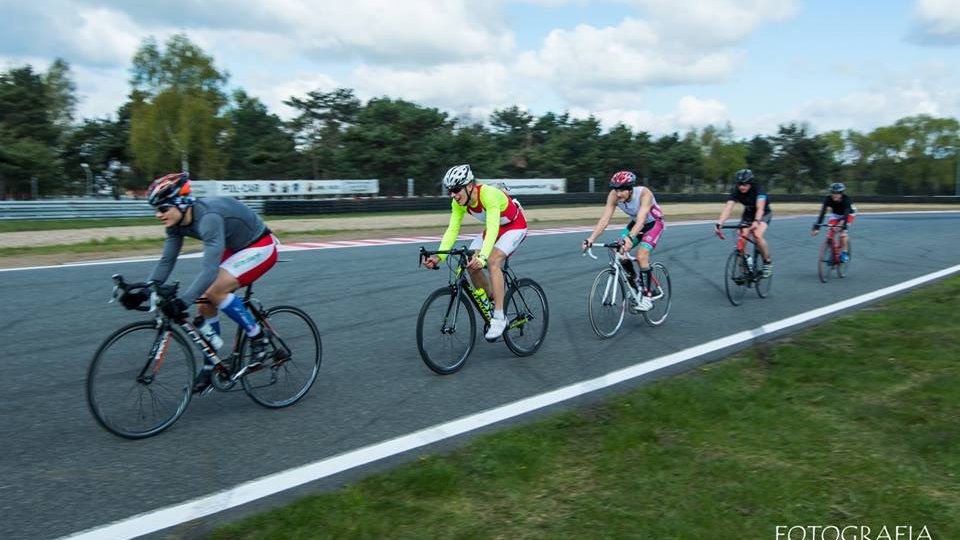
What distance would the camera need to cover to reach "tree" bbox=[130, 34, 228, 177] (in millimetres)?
60938

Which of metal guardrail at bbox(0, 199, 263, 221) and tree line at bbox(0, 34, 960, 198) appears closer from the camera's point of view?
metal guardrail at bbox(0, 199, 263, 221)

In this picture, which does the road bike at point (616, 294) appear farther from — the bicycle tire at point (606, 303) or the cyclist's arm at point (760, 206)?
→ the cyclist's arm at point (760, 206)

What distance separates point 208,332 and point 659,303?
5496 mm

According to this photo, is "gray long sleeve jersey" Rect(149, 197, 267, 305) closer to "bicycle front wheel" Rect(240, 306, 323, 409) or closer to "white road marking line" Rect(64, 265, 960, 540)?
"bicycle front wheel" Rect(240, 306, 323, 409)

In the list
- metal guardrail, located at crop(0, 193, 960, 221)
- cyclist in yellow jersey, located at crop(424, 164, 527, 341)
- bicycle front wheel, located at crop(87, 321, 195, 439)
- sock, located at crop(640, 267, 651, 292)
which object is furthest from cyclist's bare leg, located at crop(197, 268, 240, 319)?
metal guardrail, located at crop(0, 193, 960, 221)

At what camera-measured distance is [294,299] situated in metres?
9.94

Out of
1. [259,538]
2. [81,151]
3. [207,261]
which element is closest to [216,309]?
[207,261]

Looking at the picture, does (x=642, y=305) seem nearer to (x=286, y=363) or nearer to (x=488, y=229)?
(x=488, y=229)

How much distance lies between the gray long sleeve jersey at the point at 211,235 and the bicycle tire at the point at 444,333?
1599mm

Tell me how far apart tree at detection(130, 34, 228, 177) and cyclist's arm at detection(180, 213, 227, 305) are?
6097 cm

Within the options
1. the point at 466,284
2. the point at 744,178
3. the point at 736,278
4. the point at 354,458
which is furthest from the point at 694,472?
the point at 744,178

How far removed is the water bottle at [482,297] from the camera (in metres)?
6.53

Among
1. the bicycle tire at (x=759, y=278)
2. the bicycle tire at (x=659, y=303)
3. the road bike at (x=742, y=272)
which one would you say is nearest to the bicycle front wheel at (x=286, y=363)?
the bicycle tire at (x=659, y=303)

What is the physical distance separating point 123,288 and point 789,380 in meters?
5.08
